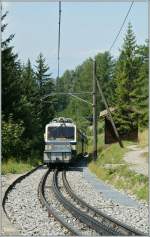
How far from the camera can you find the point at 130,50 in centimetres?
6588

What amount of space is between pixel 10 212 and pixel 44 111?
49.3 meters

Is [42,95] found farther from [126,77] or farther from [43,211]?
[43,211]

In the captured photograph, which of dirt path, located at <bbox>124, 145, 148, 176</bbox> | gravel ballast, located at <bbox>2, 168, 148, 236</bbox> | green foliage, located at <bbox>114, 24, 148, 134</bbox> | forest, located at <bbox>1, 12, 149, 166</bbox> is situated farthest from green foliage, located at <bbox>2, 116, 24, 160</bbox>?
green foliage, located at <bbox>114, 24, 148, 134</bbox>

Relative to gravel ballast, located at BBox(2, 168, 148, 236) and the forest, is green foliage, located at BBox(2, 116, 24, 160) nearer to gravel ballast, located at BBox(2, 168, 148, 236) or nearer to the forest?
the forest

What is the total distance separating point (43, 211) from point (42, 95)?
51237 millimetres

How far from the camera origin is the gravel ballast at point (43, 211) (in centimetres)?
1185

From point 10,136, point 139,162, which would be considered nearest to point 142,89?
point 10,136

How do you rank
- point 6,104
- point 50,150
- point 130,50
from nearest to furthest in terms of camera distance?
point 50,150 < point 6,104 < point 130,50

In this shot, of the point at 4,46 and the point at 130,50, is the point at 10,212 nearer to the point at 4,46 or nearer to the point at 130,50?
the point at 4,46

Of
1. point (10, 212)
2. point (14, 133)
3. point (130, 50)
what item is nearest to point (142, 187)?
point (10, 212)

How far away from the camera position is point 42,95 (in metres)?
65.4

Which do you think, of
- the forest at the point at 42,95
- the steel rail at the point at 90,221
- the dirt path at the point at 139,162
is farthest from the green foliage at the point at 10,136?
the steel rail at the point at 90,221

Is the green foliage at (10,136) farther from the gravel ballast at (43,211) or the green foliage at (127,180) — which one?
the gravel ballast at (43,211)

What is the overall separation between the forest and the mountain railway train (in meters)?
1.88
